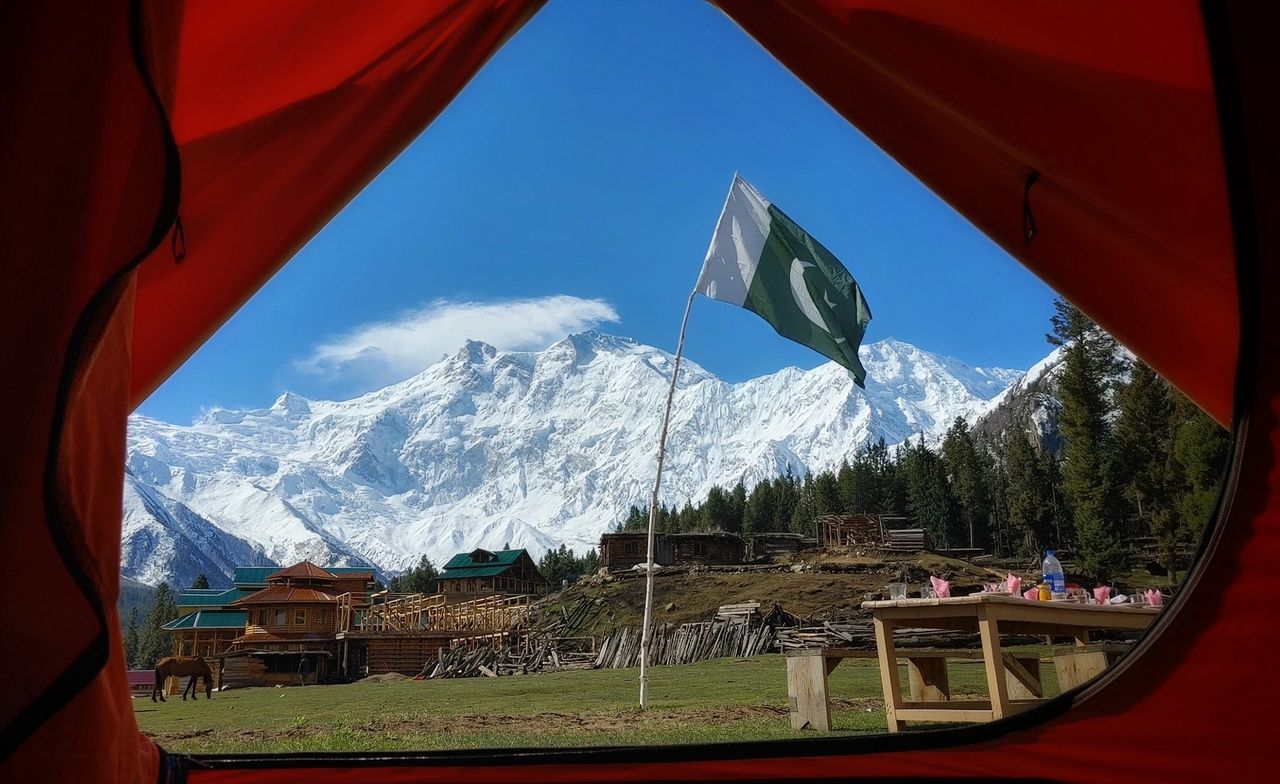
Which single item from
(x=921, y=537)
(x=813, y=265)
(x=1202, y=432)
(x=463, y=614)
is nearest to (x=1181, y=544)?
(x=1202, y=432)

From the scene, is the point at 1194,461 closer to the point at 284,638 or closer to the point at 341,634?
the point at 341,634

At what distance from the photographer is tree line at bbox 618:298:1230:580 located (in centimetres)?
2530

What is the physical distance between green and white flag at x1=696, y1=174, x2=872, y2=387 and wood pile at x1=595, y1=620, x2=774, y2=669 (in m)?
9.30

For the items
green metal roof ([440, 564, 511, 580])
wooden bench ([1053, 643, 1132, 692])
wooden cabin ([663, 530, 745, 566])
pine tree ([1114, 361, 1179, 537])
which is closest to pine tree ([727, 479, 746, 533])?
green metal roof ([440, 564, 511, 580])

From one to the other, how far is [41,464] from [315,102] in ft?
3.79

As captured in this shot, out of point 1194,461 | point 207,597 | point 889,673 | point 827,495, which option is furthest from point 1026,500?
point 889,673

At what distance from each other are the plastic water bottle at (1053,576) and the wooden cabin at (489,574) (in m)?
42.0

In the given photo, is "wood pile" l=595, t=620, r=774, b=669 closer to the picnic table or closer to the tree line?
the tree line

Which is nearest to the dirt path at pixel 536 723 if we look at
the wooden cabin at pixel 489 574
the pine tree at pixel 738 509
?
the wooden cabin at pixel 489 574

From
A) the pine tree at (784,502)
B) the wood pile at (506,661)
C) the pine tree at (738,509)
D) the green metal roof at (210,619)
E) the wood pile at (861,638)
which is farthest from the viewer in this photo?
the pine tree at (738,509)

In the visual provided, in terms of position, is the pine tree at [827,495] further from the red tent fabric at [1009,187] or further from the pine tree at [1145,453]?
the red tent fabric at [1009,187]

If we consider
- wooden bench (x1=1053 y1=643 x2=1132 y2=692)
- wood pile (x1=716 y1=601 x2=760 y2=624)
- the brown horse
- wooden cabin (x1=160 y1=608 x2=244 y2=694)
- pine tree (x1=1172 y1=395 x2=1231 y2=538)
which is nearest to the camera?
wooden bench (x1=1053 y1=643 x2=1132 y2=692)

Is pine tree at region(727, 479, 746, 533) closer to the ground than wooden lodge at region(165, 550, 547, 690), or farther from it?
farther from it

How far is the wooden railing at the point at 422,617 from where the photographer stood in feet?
72.5
